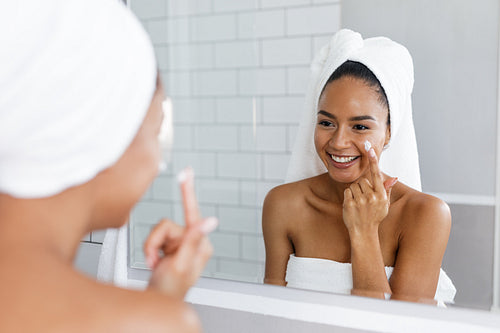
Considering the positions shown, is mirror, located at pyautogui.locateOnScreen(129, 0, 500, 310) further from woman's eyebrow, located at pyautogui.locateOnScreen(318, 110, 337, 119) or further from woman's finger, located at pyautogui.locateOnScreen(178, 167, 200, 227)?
woman's finger, located at pyautogui.locateOnScreen(178, 167, 200, 227)

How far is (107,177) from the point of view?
0.44 meters

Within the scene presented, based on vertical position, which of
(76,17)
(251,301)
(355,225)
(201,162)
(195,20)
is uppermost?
(195,20)

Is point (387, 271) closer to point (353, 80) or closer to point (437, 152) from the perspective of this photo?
point (437, 152)

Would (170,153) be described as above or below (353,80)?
below

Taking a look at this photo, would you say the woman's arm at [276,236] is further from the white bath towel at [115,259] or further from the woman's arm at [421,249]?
the white bath towel at [115,259]

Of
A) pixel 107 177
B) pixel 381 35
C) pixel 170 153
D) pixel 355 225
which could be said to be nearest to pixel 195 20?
pixel 170 153

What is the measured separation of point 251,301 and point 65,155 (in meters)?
0.62

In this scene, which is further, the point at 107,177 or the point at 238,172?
the point at 238,172

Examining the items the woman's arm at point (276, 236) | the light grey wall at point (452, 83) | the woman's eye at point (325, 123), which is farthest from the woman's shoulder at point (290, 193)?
the light grey wall at point (452, 83)

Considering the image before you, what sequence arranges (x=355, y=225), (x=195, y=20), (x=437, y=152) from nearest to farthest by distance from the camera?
(x=437, y=152) → (x=355, y=225) → (x=195, y=20)

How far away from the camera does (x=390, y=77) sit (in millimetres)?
792

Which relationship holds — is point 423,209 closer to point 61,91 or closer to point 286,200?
point 286,200

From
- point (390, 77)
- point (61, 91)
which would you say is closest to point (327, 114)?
point (390, 77)

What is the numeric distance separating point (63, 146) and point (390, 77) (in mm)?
579
